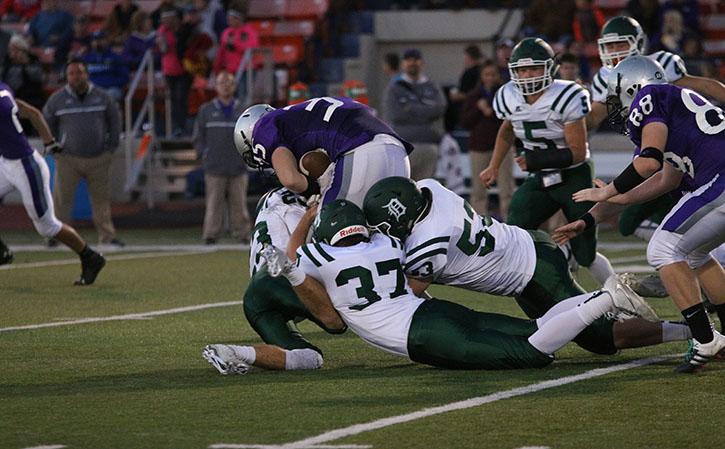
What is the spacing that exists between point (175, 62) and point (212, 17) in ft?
7.05

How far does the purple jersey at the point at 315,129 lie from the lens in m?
7.10

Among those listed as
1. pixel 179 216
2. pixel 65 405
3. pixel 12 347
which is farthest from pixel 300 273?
pixel 179 216

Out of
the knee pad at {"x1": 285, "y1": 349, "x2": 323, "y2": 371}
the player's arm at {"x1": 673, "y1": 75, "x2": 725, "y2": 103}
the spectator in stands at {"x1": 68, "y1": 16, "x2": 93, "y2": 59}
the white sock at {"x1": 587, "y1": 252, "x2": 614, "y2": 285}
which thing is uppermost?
the player's arm at {"x1": 673, "y1": 75, "x2": 725, "y2": 103}

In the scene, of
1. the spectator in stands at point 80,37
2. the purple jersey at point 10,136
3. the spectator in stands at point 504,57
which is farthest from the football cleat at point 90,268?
the spectator in stands at point 80,37

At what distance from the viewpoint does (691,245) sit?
20.8ft

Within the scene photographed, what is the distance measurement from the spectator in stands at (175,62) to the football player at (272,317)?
425 inches

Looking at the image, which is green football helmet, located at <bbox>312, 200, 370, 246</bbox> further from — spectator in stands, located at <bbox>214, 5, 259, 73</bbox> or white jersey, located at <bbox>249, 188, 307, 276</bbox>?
spectator in stands, located at <bbox>214, 5, 259, 73</bbox>

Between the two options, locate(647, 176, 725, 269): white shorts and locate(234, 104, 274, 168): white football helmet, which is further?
locate(234, 104, 274, 168): white football helmet

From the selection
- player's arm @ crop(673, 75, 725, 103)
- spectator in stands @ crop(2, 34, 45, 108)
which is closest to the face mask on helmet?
player's arm @ crop(673, 75, 725, 103)

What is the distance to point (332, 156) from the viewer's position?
7.27 m

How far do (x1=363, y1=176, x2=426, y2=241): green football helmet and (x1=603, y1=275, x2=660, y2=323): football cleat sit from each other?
0.88 meters

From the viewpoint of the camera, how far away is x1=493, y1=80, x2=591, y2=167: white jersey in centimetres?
860

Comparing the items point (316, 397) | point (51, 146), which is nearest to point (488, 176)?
point (316, 397)

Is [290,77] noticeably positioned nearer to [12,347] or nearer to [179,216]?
[179,216]
